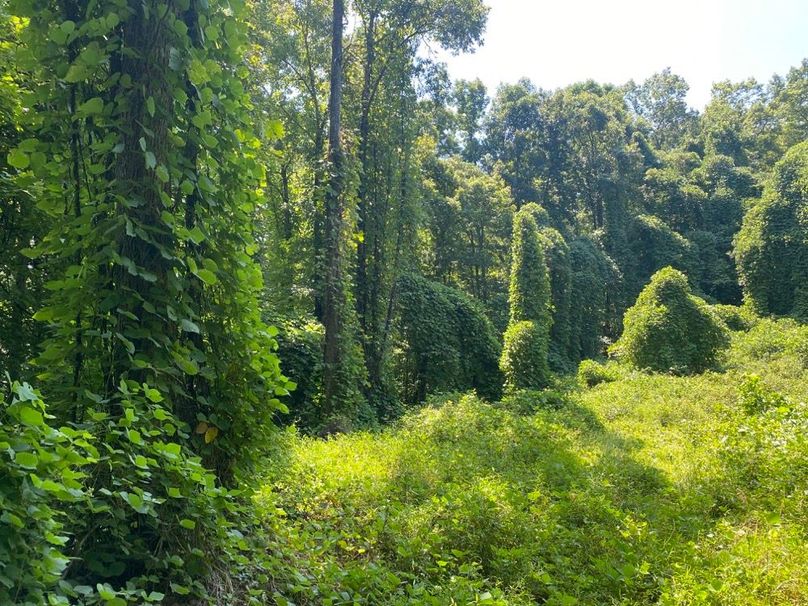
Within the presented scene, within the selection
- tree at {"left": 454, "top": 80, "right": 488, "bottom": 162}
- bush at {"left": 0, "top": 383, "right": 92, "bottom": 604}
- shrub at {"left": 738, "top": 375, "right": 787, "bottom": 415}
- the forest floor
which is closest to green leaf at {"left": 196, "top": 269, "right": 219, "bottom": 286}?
bush at {"left": 0, "top": 383, "right": 92, "bottom": 604}

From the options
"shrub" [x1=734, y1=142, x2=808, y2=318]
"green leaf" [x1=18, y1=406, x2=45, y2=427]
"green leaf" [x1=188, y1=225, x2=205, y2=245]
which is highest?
"shrub" [x1=734, y1=142, x2=808, y2=318]

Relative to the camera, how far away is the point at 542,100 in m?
26.7

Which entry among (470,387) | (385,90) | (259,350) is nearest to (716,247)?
(470,387)

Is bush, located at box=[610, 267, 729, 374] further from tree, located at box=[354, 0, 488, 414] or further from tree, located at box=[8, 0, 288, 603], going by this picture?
tree, located at box=[8, 0, 288, 603]

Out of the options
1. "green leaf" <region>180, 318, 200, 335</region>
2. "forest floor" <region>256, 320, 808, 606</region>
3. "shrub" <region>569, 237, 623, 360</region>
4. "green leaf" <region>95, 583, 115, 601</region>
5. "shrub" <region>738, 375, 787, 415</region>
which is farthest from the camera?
"shrub" <region>569, 237, 623, 360</region>

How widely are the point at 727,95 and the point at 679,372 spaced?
27585mm

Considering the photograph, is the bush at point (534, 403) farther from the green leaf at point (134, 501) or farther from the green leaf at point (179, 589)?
the green leaf at point (134, 501)

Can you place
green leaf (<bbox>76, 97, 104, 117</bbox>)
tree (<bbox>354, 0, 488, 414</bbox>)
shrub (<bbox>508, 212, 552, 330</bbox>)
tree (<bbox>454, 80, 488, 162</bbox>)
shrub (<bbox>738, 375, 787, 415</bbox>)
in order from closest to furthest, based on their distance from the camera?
green leaf (<bbox>76, 97, 104, 117</bbox>) < shrub (<bbox>738, 375, 787, 415</bbox>) < tree (<bbox>354, 0, 488, 414</bbox>) < shrub (<bbox>508, 212, 552, 330</bbox>) < tree (<bbox>454, 80, 488, 162</bbox>)

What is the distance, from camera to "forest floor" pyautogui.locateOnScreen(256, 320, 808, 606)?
2891 millimetres

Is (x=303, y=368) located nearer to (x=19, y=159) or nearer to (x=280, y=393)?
(x=280, y=393)

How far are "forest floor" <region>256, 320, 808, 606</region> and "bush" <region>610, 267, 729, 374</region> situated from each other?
6.47 metres

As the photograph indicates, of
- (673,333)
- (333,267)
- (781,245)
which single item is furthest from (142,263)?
(781,245)

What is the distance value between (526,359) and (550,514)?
930 cm

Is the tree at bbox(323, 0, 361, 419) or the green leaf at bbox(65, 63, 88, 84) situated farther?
the tree at bbox(323, 0, 361, 419)
